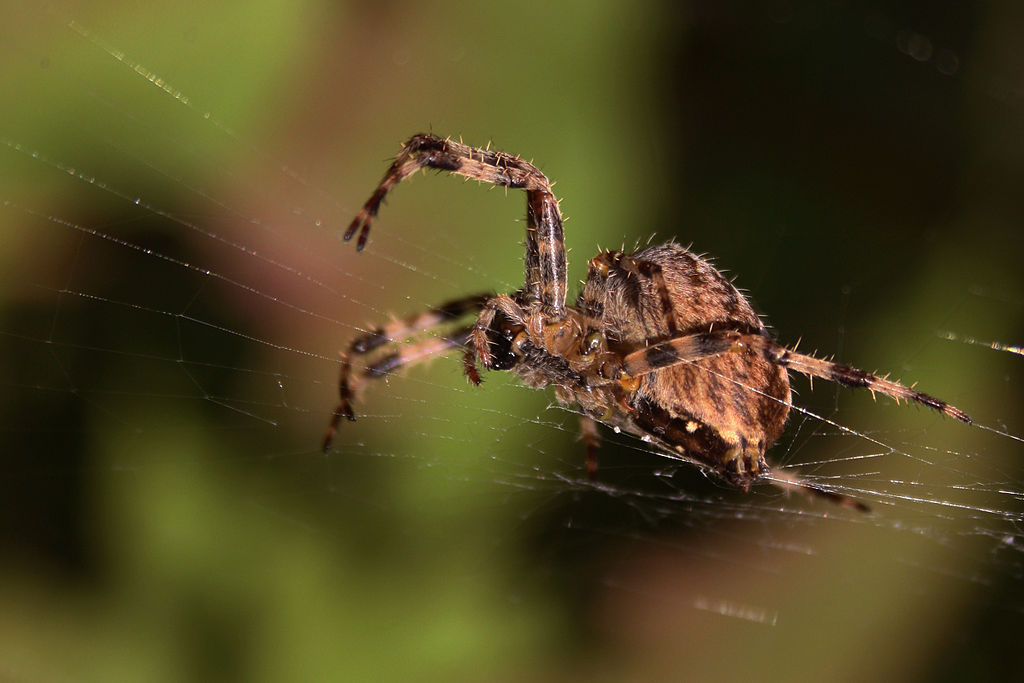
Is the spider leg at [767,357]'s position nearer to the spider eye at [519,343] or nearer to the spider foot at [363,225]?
the spider eye at [519,343]

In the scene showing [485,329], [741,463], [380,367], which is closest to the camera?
[741,463]

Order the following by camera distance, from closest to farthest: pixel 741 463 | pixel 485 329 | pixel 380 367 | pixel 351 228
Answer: pixel 351 228, pixel 741 463, pixel 485 329, pixel 380 367

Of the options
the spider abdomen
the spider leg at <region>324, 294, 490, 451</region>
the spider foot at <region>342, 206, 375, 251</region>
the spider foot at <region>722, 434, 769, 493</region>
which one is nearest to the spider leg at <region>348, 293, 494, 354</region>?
the spider leg at <region>324, 294, 490, 451</region>

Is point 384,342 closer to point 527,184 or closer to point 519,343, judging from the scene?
point 519,343

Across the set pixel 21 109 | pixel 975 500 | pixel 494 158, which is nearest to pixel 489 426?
pixel 494 158

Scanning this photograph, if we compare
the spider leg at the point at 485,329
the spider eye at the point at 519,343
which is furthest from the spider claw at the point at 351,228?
the spider eye at the point at 519,343

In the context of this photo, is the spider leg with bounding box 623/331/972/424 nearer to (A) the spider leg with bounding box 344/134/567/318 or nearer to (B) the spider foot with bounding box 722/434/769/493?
(B) the spider foot with bounding box 722/434/769/493

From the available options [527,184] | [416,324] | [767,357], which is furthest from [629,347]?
[416,324]
